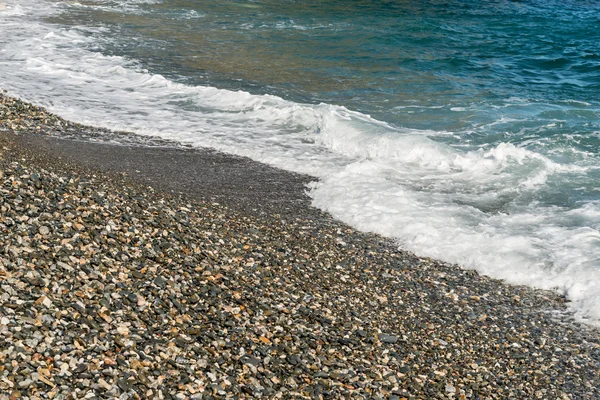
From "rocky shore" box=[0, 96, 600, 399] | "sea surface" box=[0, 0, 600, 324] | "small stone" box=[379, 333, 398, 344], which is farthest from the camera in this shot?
"sea surface" box=[0, 0, 600, 324]

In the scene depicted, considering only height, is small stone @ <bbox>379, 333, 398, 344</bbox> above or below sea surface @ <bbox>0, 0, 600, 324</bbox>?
below

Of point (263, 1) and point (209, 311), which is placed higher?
point (263, 1)

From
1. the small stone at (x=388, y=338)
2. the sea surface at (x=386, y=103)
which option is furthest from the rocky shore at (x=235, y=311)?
the sea surface at (x=386, y=103)

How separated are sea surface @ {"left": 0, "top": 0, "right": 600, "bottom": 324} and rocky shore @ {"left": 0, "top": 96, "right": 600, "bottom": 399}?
1262 mm

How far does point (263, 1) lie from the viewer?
33.3 metres

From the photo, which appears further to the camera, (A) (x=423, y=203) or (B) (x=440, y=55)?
(B) (x=440, y=55)

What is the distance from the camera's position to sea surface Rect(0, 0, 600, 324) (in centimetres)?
1039

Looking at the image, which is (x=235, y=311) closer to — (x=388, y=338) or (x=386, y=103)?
(x=388, y=338)

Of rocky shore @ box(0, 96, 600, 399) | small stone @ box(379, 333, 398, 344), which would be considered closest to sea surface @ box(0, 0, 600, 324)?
rocky shore @ box(0, 96, 600, 399)

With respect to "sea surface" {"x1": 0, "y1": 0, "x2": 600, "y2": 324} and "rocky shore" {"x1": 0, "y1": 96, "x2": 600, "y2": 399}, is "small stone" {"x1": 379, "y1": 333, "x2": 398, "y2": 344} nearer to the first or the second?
"rocky shore" {"x1": 0, "y1": 96, "x2": 600, "y2": 399}

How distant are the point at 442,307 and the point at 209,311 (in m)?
2.91

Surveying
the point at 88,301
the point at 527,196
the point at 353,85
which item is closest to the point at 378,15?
the point at 353,85

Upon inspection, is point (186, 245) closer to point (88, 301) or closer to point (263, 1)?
point (88, 301)

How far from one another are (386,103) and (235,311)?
38.2 ft
